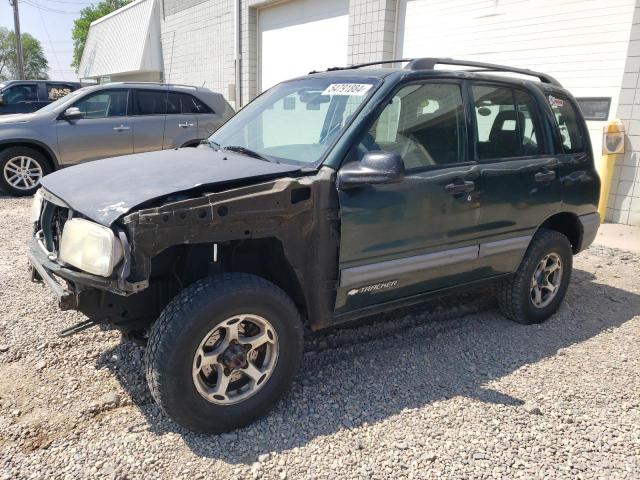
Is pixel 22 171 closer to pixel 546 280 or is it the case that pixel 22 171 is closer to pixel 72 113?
pixel 72 113

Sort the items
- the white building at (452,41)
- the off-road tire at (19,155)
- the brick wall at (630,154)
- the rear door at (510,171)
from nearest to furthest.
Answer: the rear door at (510,171), the brick wall at (630,154), the white building at (452,41), the off-road tire at (19,155)

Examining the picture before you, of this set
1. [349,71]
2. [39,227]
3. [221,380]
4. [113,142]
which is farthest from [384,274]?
[113,142]

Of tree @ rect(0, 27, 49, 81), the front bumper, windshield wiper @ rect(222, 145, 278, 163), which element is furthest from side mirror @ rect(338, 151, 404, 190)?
tree @ rect(0, 27, 49, 81)

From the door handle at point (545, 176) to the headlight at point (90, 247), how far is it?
3026mm

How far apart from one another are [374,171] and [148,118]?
24.0 feet

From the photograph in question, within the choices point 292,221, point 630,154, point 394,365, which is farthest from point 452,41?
point 292,221

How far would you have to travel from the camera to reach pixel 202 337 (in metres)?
2.53

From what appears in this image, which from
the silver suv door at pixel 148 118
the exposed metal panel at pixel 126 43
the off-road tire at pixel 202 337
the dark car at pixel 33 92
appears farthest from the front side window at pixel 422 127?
the exposed metal panel at pixel 126 43

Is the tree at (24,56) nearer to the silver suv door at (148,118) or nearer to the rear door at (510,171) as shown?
the silver suv door at (148,118)

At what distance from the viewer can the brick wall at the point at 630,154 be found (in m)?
6.95

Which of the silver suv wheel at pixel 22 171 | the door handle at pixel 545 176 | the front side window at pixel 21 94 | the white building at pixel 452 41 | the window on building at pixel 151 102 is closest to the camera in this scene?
the door handle at pixel 545 176

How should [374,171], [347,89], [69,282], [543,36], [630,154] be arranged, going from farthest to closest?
[543,36], [630,154], [347,89], [374,171], [69,282]

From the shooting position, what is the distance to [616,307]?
15.8 feet

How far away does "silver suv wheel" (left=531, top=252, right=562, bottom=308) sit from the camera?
426 cm
